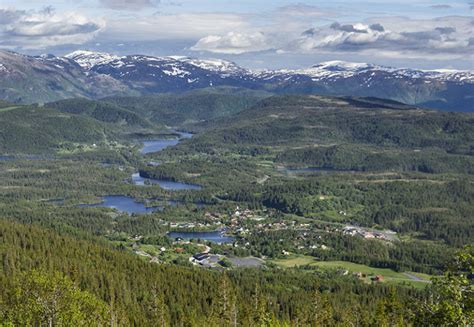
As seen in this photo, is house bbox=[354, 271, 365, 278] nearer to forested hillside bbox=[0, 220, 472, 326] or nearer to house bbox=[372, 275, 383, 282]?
house bbox=[372, 275, 383, 282]

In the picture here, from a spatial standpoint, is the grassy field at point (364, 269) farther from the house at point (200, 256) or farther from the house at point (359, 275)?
the house at point (200, 256)

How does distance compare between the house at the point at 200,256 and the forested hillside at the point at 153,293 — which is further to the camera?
the house at the point at 200,256

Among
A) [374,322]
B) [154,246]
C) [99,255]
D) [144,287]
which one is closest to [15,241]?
[99,255]

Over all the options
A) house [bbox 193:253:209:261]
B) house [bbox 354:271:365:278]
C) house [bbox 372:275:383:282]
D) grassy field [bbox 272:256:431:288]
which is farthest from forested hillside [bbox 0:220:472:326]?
house [bbox 193:253:209:261]

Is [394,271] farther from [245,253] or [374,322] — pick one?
[374,322]

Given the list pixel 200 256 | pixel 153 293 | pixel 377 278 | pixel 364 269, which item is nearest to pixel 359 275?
pixel 377 278

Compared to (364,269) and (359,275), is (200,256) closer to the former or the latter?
(359,275)

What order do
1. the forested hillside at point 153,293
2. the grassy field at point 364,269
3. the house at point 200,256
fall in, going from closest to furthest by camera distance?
the forested hillside at point 153,293
the grassy field at point 364,269
the house at point 200,256

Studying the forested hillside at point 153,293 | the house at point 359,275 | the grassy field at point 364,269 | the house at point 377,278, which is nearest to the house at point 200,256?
the grassy field at point 364,269
